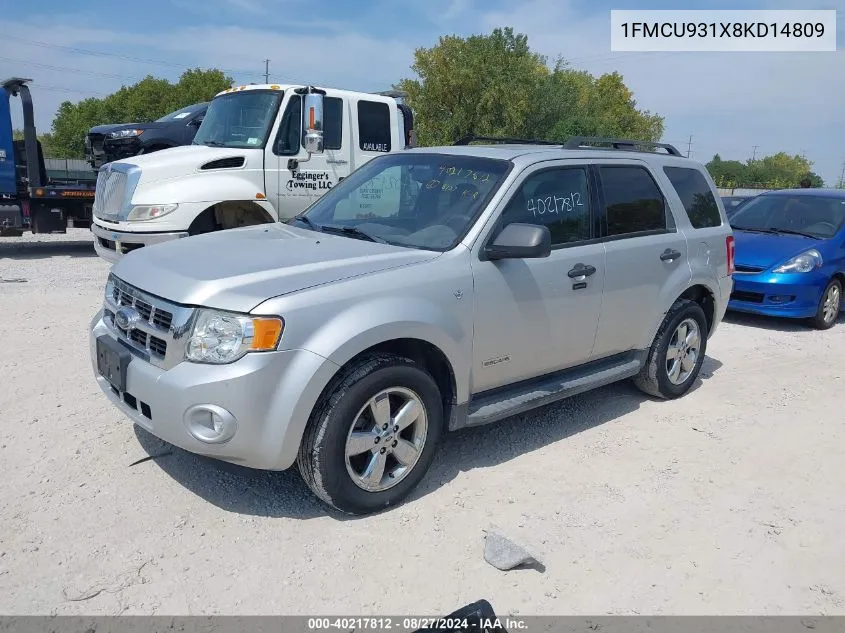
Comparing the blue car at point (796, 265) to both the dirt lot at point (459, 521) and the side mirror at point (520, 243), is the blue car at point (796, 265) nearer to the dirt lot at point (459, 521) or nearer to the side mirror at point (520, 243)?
the dirt lot at point (459, 521)

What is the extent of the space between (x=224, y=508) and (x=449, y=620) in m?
1.64

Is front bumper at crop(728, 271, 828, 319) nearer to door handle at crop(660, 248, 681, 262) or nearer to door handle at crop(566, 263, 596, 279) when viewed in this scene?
door handle at crop(660, 248, 681, 262)

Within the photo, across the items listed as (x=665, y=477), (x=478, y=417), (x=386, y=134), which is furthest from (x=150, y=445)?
(x=386, y=134)

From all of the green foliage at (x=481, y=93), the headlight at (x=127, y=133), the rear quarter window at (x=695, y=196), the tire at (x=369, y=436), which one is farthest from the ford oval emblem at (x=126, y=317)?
the green foliage at (x=481, y=93)

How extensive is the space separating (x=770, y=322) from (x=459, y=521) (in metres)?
6.86

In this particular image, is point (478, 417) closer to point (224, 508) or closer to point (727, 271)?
point (224, 508)

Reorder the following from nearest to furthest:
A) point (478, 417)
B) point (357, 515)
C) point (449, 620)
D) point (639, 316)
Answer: point (449, 620)
point (357, 515)
point (478, 417)
point (639, 316)

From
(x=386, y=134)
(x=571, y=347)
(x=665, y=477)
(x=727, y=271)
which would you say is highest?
(x=386, y=134)

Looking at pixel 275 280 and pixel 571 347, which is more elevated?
pixel 275 280

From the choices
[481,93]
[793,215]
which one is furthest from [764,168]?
[793,215]

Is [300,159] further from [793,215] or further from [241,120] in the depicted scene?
[793,215]

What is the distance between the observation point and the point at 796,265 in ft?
27.4

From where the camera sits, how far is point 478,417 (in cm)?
399

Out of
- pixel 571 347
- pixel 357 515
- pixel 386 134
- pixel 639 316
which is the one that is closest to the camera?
pixel 357 515
